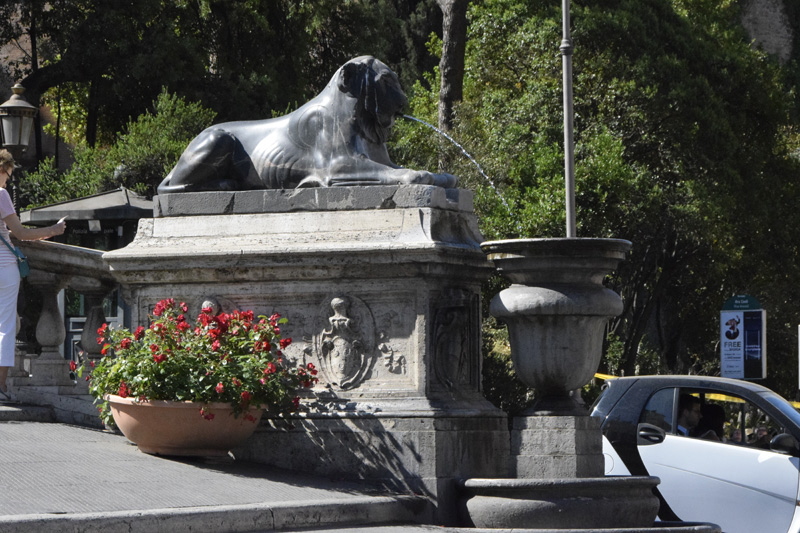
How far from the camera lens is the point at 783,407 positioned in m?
10.5

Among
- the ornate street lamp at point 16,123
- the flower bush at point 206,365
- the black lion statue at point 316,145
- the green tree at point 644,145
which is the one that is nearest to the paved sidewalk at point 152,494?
the flower bush at point 206,365

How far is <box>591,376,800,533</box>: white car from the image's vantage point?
33.4 feet

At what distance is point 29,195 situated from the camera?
94.6 ft

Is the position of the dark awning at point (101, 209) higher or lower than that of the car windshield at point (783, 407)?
higher

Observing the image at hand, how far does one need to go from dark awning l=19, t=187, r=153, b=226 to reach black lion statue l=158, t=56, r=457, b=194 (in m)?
9.00

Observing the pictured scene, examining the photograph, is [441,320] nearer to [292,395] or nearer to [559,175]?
[292,395]

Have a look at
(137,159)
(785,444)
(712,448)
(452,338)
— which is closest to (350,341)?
(452,338)

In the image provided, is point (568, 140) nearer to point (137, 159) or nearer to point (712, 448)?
point (137, 159)

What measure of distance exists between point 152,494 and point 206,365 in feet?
3.70

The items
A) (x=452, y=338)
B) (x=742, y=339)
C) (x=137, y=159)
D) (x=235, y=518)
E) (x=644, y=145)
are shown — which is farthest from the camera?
(x=644, y=145)

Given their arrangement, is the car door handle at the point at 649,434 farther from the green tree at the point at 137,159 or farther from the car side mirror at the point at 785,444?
the green tree at the point at 137,159

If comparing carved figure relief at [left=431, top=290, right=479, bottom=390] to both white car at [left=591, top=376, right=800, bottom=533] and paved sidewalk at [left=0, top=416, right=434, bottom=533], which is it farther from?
white car at [left=591, top=376, right=800, bottom=533]

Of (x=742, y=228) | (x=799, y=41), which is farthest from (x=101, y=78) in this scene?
(x=799, y=41)

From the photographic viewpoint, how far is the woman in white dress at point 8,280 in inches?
343
